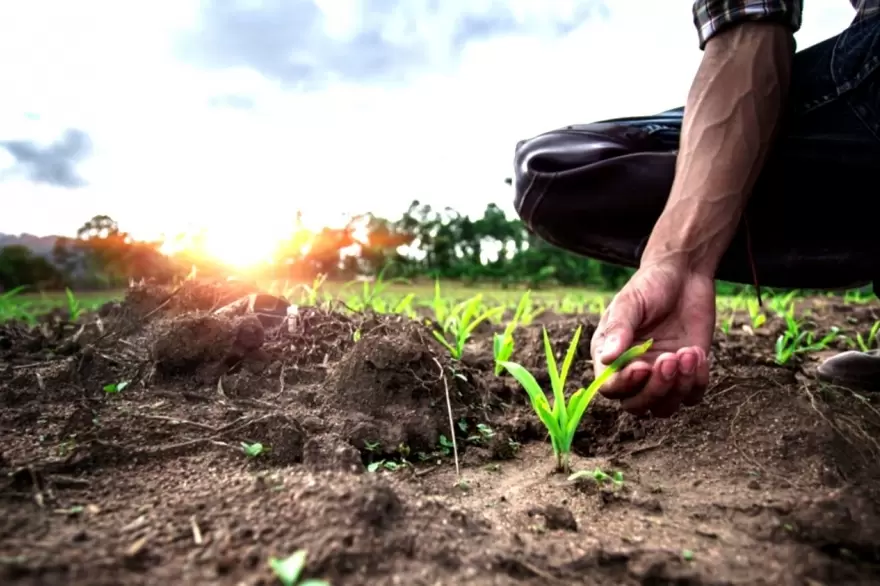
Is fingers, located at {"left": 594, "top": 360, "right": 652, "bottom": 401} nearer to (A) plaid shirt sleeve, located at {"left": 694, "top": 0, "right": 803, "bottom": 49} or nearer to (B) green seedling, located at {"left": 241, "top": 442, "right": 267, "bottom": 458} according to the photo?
(B) green seedling, located at {"left": 241, "top": 442, "right": 267, "bottom": 458}

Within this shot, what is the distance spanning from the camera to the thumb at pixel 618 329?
1.19 meters

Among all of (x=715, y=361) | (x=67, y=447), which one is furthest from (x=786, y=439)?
(x=67, y=447)

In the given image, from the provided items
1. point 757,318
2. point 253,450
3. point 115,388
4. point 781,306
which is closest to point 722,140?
point 253,450

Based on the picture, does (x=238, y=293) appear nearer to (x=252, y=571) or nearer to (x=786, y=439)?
(x=252, y=571)

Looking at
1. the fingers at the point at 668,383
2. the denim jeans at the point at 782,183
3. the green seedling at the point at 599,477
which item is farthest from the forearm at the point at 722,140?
the green seedling at the point at 599,477

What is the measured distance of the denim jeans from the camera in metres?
1.69

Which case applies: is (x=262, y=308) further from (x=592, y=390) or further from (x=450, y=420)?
(x=592, y=390)

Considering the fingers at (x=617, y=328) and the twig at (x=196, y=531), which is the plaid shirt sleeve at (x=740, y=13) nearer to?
the fingers at (x=617, y=328)

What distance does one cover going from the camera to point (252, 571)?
725mm

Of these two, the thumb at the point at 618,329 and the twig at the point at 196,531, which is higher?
the thumb at the point at 618,329

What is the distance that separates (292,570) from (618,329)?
2.70ft

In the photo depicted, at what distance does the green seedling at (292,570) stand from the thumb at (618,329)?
73 centimetres

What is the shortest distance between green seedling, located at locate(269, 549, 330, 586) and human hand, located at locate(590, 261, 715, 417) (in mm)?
741

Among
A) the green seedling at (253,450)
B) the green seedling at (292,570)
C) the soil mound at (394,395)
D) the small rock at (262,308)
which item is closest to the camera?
the green seedling at (292,570)
